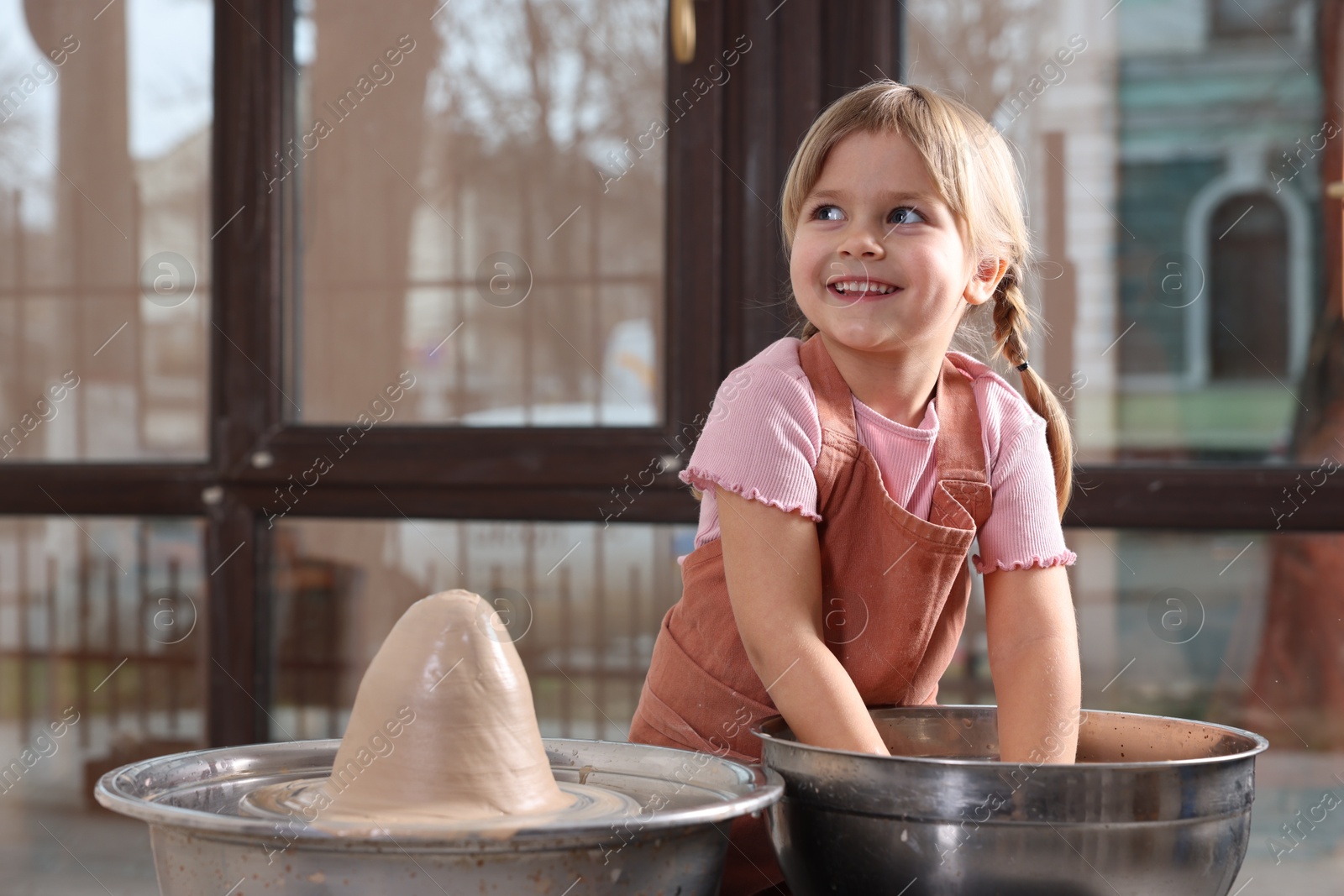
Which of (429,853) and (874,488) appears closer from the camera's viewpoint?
(429,853)

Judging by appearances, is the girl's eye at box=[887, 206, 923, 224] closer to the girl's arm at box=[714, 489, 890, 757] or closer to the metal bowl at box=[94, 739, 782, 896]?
the girl's arm at box=[714, 489, 890, 757]

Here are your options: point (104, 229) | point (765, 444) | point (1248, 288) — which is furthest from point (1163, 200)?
point (104, 229)

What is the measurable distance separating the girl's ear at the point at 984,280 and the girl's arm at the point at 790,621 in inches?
9.4

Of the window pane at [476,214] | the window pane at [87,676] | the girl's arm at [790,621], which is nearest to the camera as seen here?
the girl's arm at [790,621]

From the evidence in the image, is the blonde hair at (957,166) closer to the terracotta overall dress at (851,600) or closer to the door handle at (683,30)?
the terracotta overall dress at (851,600)

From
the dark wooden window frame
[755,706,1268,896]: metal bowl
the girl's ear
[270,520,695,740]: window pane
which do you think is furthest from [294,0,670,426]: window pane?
[755,706,1268,896]: metal bowl

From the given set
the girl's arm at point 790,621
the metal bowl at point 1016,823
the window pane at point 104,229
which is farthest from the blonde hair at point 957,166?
the window pane at point 104,229

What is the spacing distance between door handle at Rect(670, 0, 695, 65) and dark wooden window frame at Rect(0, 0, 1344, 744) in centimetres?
2

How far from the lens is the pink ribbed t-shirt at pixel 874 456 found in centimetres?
82

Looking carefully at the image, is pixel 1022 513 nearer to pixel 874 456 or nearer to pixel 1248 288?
pixel 874 456

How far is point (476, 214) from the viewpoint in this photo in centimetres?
181

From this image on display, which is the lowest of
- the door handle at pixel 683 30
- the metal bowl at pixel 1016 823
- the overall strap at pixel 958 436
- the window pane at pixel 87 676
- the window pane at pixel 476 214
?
the window pane at pixel 87 676

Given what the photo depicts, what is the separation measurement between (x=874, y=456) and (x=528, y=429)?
960mm

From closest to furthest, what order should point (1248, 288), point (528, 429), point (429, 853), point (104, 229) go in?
point (429, 853) → point (1248, 288) → point (528, 429) → point (104, 229)
